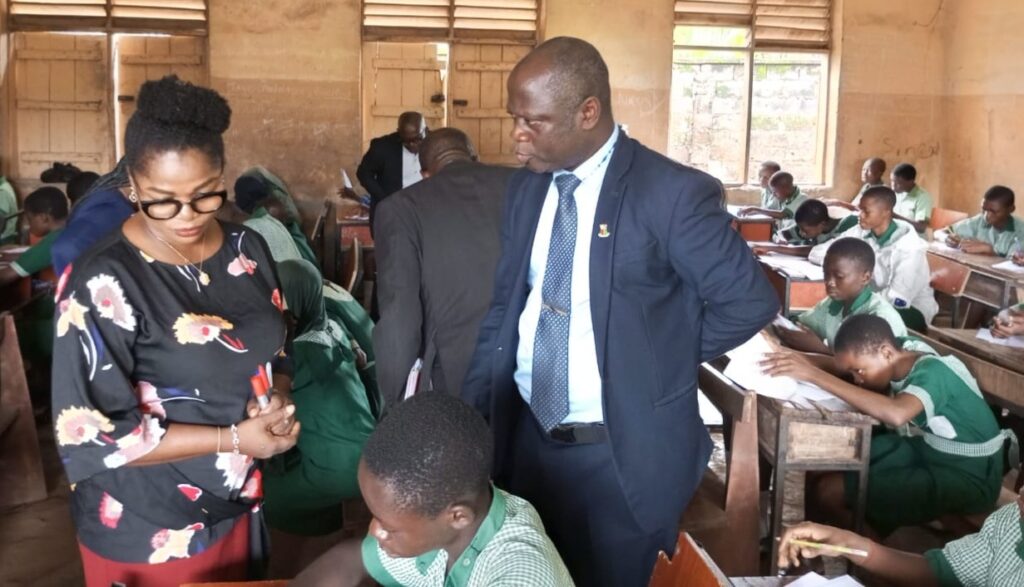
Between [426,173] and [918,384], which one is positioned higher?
[426,173]

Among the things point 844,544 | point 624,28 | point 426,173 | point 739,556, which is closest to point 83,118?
point 624,28

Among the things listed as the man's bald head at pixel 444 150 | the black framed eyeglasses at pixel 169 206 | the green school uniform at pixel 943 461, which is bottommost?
the green school uniform at pixel 943 461

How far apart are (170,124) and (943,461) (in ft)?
9.18

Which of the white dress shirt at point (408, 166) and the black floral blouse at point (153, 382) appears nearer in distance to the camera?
the black floral blouse at point (153, 382)

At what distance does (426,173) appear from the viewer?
3.55m

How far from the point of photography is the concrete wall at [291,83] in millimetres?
8961

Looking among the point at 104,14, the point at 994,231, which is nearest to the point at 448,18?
the point at 104,14

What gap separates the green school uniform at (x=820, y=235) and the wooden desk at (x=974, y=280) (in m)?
0.88

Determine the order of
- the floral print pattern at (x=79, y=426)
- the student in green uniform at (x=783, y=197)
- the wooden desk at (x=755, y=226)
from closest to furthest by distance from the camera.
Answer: the floral print pattern at (x=79, y=426) → the wooden desk at (x=755, y=226) → the student in green uniform at (x=783, y=197)

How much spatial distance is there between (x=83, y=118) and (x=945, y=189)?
8483mm

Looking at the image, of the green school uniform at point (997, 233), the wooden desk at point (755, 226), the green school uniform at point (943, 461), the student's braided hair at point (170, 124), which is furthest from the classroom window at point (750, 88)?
the student's braided hair at point (170, 124)

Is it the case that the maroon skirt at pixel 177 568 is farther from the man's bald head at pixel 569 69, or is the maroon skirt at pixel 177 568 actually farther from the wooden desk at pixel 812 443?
the wooden desk at pixel 812 443

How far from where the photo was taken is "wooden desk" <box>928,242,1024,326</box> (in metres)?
5.75

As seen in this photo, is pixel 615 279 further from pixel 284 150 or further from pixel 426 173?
pixel 284 150
